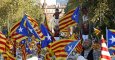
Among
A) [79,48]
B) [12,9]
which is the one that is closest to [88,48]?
[79,48]

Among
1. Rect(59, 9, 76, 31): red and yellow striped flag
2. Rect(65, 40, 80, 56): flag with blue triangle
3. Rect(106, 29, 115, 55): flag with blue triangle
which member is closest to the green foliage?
Rect(59, 9, 76, 31): red and yellow striped flag

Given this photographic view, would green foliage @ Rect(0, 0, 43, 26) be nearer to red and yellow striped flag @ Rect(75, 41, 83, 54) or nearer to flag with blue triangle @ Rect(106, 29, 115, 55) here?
red and yellow striped flag @ Rect(75, 41, 83, 54)

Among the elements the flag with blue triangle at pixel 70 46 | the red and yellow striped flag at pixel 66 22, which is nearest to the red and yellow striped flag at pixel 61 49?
the flag with blue triangle at pixel 70 46

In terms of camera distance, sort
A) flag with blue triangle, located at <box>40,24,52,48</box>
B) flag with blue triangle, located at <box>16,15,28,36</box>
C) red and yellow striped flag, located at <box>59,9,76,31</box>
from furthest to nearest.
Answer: flag with blue triangle, located at <box>40,24,52,48</box>
red and yellow striped flag, located at <box>59,9,76,31</box>
flag with blue triangle, located at <box>16,15,28,36</box>

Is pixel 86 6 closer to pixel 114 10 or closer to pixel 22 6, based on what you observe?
pixel 114 10

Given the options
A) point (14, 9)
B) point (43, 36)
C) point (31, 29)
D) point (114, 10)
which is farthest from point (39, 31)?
point (14, 9)

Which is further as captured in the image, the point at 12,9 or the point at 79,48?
the point at 12,9

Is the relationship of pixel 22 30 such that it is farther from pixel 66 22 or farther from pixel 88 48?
pixel 88 48

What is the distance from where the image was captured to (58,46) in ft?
46.5

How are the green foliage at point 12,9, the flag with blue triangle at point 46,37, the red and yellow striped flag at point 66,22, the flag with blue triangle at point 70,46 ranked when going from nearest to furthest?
the flag with blue triangle at point 70,46
the red and yellow striped flag at point 66,22
the flag with blue triangle at point 46,37
the green foliage at point 12,9

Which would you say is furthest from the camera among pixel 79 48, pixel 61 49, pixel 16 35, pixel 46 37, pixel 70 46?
pixel 46 37

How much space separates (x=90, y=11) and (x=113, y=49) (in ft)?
44.8

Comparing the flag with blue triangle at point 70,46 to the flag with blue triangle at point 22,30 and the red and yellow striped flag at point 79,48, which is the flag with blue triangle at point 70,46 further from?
the red and yellow striped flag at point 79,48

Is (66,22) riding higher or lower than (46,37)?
higher
